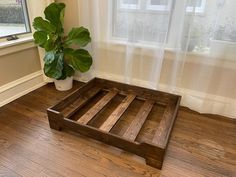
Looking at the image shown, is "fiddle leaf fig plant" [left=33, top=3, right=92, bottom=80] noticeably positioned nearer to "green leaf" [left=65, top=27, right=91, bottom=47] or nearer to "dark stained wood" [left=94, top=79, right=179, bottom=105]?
"green leaf" [left=65, top=27, right=91, bottom=47]

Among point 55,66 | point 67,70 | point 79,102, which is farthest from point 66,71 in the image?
point 79,102

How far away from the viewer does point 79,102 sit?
1813 millimetres

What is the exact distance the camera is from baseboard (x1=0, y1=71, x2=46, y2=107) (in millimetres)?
1890

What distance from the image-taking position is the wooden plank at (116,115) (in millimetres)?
1486

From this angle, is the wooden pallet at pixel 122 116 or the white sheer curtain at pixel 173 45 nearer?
the wooden pallet at pixel 122 116

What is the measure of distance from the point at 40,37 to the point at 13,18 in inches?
15.9

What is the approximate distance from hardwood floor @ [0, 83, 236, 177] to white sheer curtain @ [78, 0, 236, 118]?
1.00ft

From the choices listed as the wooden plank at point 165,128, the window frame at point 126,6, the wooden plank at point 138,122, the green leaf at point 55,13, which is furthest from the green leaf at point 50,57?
the wooden plank at point 165,128

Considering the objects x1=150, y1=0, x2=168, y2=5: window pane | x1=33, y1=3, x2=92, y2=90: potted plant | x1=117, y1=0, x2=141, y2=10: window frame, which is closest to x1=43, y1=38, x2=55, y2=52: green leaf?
x1=33, y1=3, x2=92, y2=90: potted plant

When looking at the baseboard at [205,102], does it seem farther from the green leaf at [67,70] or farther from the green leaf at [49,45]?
the green leaf at [49,45]

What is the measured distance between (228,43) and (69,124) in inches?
56.8

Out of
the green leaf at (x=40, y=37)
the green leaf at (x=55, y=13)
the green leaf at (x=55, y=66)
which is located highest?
the green leaf at (x=55, y=13)

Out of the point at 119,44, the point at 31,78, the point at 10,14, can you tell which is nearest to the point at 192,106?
the point at 119,44

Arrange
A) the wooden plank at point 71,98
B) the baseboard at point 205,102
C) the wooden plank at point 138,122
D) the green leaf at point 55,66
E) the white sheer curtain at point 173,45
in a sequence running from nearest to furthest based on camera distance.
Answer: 1. the wooden plank at point 138,122
2. the white sheer curtain at point 173,45
3. the wooden plank at point 71,98
4. the baseboard at point 205,102
5. the green leaf at point 55,66
